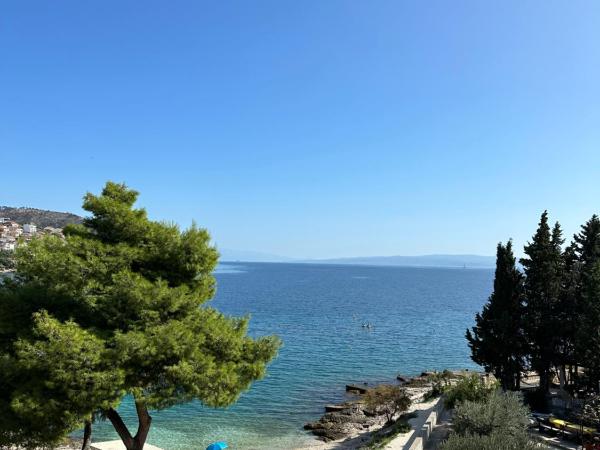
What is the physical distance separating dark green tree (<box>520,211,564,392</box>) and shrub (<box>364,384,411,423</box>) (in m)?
8.78

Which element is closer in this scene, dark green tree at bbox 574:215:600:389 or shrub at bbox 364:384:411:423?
dark green tree at bbox 574:215:600:389

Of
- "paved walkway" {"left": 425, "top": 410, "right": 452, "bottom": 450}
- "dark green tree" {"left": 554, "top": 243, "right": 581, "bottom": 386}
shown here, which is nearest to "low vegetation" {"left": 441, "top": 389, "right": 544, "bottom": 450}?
"paved walkway" {"left": 425, "top": 410, "right": 452, "bottom": 450}

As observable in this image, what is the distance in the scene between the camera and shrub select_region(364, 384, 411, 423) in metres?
31.6

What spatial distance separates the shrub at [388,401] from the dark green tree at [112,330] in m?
18.7

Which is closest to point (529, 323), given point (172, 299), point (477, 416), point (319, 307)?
point (477, 416)

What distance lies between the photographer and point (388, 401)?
32938mm

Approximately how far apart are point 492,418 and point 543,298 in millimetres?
14974

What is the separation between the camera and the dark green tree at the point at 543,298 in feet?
88.5

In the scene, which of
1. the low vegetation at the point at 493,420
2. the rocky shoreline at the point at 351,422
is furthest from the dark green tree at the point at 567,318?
the low vegetation at the point at 493,420

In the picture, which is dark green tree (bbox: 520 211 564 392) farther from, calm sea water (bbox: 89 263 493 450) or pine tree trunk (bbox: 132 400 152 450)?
pine tree trunk (bbox: 132 400 152 450)

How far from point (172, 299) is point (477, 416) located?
419 inches

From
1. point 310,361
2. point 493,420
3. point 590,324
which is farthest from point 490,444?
point 310,361

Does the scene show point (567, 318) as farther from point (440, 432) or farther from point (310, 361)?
point (310, 361)

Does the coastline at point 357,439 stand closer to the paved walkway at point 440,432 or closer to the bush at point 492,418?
the paved walkway at point 440,432
